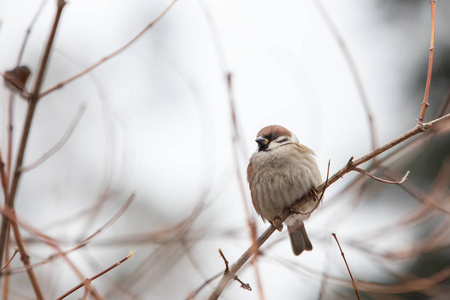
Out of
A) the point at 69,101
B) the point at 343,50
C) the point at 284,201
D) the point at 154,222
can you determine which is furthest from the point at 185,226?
the point at 154,222

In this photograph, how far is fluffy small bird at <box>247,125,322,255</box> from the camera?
352 centimetres

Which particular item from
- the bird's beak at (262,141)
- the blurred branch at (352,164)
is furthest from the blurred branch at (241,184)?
the bird's beak at (262,141)

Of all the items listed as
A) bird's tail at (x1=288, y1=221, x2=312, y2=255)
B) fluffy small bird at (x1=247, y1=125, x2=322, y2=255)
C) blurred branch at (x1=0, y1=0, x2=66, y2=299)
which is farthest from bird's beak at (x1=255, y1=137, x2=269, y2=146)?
blurred branch at (x1=0, y1=0, x2=66, y2=299)

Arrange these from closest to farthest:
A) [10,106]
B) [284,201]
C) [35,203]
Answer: [10,106], [284,201], [35,203]

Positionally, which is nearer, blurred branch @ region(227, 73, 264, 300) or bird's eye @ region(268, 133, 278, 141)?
blurred branch @ region(227, 73, 264, 300)

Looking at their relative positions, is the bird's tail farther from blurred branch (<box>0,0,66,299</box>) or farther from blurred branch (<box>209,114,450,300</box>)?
blurred branch (<box>0,0,66,299</box>)

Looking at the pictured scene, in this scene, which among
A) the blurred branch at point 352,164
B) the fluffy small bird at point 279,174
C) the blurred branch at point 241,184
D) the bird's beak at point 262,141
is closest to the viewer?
the blurred branch at point 241,184

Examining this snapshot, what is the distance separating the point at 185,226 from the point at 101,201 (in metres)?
0.41

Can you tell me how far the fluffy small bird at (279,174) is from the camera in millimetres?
3518

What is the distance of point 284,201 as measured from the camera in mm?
3541

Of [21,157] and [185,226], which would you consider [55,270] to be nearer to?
[185,226]

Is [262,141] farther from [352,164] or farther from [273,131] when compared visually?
[352,164]

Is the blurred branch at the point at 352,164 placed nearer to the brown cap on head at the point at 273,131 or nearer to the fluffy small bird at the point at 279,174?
the fluffy small bird at the point at 279,174

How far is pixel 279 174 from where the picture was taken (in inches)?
142
